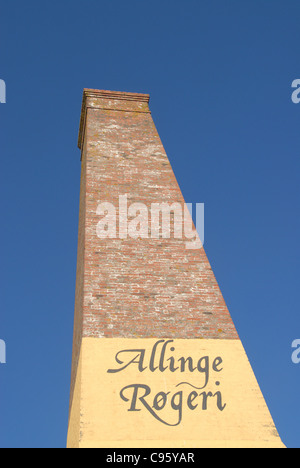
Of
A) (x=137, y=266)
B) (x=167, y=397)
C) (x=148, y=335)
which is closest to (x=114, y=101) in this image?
(x=137, y=266)

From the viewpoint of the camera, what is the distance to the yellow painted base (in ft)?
21.9

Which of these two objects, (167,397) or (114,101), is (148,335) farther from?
(114,101)

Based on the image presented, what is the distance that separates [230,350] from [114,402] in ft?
6.29

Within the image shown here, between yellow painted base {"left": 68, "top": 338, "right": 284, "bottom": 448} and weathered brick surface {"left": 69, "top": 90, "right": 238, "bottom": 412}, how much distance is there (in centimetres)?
29

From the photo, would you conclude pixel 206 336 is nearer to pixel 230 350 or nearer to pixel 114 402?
pixel 230 350

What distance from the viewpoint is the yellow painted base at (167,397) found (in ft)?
21.9

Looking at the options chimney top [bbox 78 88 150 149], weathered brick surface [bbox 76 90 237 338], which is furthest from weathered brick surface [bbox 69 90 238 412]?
chimney top [bbox 78 88 150 149]

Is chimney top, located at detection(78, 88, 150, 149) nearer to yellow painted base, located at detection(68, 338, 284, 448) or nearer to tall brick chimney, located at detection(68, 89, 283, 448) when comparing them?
tall brick chimney, located at detection(68, 89, 283, 448)

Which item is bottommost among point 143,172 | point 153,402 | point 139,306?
point 153,402

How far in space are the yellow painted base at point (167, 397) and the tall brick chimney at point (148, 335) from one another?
0.01 m

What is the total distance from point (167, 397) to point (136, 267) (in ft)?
7.15
